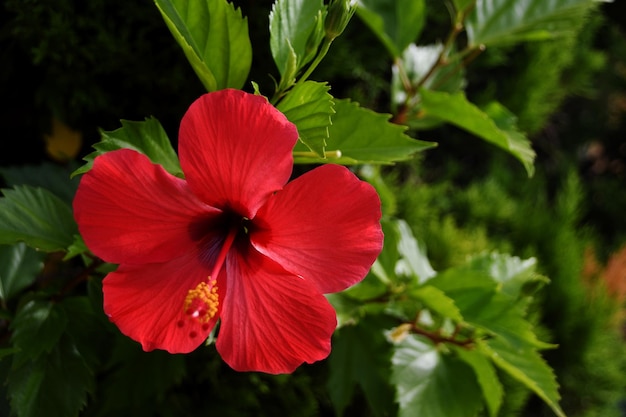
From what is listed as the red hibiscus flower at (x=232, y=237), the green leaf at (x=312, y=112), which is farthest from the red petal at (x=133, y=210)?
the green leaf at (x=312, y=112)

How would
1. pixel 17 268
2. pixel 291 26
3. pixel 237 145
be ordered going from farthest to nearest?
pixel 17 268 < pixel 291 26 < pixel 237 145

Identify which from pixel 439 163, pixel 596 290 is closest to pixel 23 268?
pixel 439 163

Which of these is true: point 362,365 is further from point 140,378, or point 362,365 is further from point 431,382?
point 140,378

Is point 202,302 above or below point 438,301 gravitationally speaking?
above

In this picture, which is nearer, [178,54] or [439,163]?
[178,54]

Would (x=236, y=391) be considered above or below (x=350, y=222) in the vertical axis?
below

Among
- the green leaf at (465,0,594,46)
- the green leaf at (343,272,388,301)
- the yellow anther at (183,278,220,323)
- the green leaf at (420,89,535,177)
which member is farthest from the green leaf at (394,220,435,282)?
the yellow anther at (183,278,220,323)

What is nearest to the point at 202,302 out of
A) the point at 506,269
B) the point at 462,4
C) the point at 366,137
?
the point at 366,137

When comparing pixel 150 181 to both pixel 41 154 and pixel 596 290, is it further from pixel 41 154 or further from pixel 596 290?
pixel 596 290
